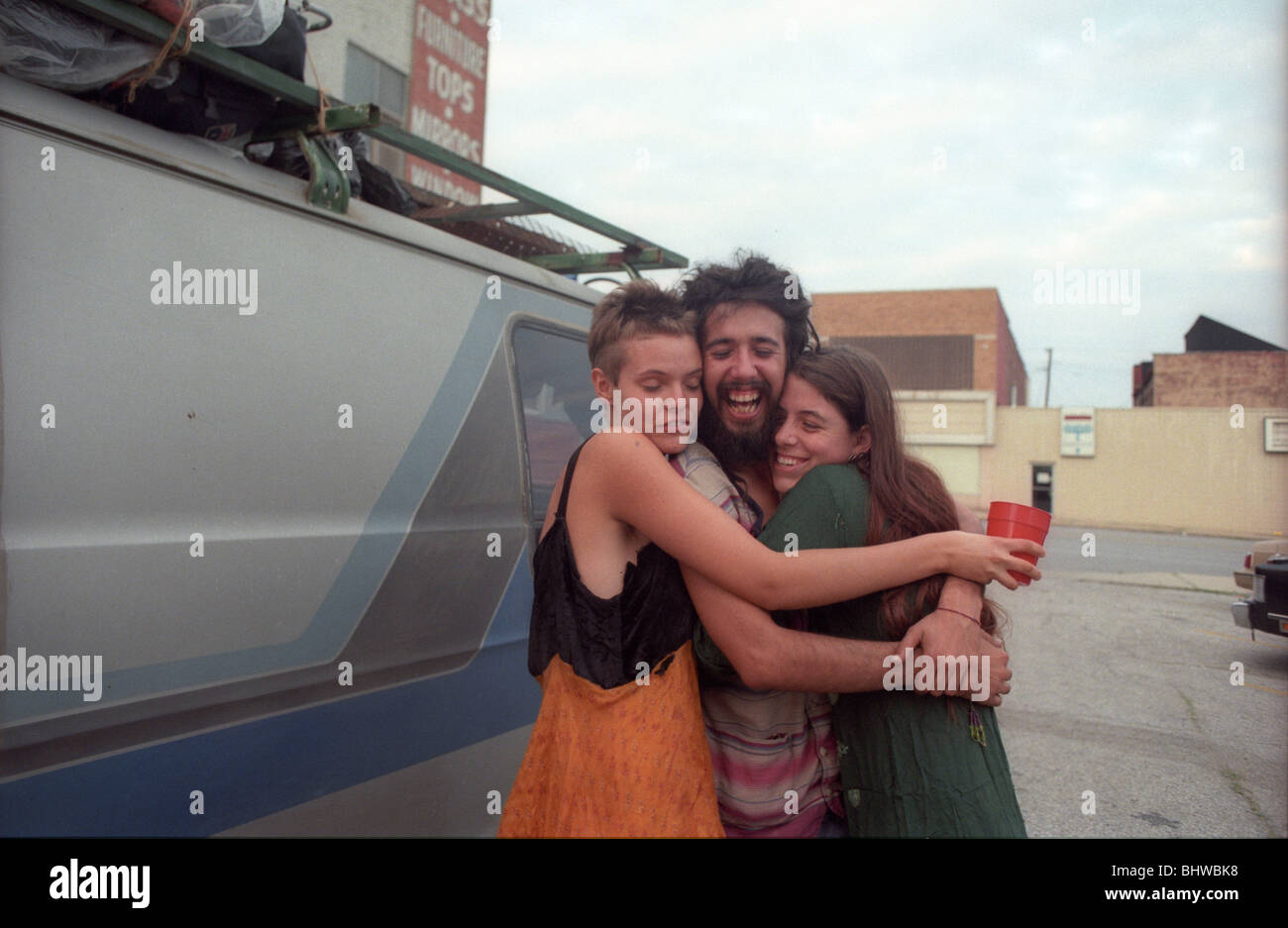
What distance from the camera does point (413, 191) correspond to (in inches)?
124

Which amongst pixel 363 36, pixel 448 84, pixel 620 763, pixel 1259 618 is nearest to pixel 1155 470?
pixel 1259 618

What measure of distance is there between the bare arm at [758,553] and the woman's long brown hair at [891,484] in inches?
2.3

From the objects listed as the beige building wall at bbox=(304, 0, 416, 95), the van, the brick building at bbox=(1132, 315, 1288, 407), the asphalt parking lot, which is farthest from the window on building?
the brick building at bbox=(1132, 315, 1288, 407)

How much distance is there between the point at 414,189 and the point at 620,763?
2449 millimetres

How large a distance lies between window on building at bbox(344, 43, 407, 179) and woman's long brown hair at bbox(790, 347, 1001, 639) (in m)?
9.66

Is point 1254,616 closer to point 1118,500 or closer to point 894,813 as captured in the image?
point 894,813

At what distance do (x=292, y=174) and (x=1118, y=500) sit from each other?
34.0 metres

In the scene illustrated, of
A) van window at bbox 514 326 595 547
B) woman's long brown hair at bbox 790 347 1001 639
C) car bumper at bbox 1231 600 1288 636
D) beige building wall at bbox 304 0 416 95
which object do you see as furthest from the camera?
beige building wall at bbox 304 0 416 95

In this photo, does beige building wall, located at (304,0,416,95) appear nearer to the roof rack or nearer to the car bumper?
the roof rack

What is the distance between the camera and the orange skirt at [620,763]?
1386 mm

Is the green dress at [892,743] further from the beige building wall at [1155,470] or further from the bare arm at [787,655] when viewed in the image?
the beige building wall at [1155,470]

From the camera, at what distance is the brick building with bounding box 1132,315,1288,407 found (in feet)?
109

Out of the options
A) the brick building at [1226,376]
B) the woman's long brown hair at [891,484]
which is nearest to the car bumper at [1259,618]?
the woman's long brown hair at [891,484]
